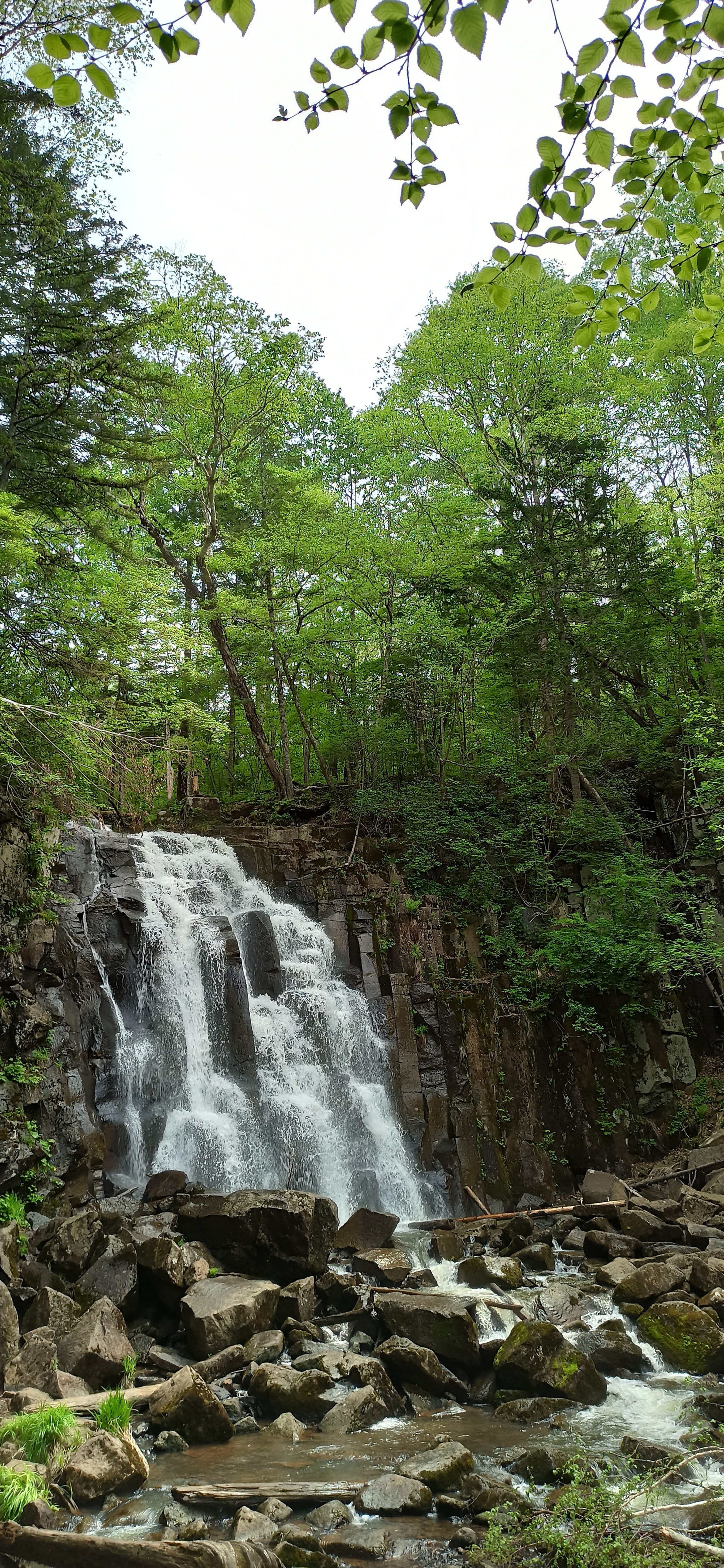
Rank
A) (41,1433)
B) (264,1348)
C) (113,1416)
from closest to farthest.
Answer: (41,1433), (113,1416), (264,1348)

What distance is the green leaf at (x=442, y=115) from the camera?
2.86 m

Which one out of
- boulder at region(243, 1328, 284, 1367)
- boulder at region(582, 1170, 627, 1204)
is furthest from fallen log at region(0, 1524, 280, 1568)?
boulder at region(582, 1170, 627, 1204)

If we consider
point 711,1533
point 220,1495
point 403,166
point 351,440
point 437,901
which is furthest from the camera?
point 351,440

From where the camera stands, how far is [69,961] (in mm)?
12406

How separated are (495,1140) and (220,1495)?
1021cm

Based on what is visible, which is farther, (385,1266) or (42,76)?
(385,1266)

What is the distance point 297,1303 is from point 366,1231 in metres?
2.34

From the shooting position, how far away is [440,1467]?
A: 6.05m

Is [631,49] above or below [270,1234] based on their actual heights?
above

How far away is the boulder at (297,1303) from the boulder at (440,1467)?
107 inches

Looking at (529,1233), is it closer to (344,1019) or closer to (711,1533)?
(344,1019)

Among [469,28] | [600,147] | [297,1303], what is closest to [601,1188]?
[297,1303]

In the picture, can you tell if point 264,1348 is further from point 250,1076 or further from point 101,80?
point 101,80

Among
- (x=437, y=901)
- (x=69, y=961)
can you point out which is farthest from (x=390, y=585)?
(x=69, y=961)
